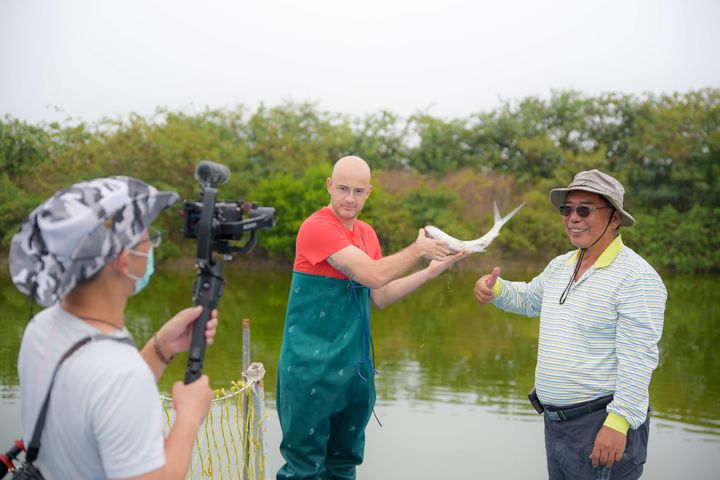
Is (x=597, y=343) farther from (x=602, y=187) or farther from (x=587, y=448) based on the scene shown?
(x=602, y=187)

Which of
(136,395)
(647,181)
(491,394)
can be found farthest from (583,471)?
(647,181)

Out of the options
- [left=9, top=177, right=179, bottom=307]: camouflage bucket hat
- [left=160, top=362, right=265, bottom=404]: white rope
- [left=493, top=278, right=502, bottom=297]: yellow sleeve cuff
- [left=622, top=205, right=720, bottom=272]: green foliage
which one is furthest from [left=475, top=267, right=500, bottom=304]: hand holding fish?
[left=622, top=205, right=720, bottom=272]: green foliage

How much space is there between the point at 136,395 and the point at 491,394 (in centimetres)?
707

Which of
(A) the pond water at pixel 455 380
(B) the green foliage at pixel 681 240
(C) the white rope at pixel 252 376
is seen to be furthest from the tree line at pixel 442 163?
(C) the white rope at pixel 252 376

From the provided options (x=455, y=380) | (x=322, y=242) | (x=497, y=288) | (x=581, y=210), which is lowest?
(x=455, y=380)

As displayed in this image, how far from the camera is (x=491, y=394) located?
316 inches

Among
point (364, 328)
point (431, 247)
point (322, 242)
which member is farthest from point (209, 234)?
point (364, 328)

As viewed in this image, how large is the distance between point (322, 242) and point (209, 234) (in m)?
1.33

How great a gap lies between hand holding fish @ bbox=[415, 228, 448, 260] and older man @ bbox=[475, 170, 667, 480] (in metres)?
0.47

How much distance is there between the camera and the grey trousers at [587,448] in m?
2.62

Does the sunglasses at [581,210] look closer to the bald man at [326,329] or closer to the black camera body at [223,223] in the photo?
the bald man at [326,329]

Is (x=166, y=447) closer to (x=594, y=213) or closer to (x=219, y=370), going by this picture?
(x=594, y=213)

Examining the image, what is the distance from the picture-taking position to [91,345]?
4.63ft

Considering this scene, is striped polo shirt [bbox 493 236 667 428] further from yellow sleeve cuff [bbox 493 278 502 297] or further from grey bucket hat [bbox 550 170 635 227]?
yellow sleeve cuff [bbox 493 278 502 297]
